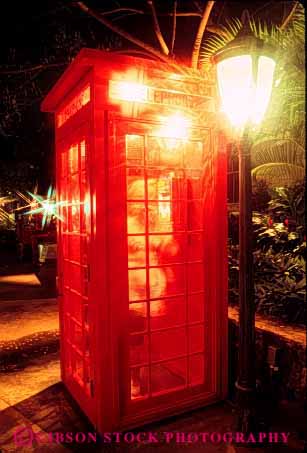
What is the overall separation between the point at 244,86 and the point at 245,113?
9.4 inches

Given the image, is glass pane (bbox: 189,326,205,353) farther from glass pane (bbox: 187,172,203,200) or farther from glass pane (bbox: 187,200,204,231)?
glass pane (bbox: 187,172,203,200)

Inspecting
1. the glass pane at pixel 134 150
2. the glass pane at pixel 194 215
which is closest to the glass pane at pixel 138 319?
the glass pane at pixel 194 215

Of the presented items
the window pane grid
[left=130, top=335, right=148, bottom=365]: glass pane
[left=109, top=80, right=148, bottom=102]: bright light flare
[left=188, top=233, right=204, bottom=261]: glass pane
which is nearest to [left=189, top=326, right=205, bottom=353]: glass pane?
the window pane grid

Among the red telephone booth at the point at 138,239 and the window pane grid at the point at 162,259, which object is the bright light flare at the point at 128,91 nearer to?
the red telephone booth at the point at 138,239

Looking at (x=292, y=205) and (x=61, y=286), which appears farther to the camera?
(x=61, y=286)

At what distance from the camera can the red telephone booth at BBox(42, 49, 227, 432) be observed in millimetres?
3578

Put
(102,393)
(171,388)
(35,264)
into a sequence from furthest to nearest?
1. (35,264)
2. (171,388)
3. (102,393)

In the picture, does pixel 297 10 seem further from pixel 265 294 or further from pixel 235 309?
pixel 235 309

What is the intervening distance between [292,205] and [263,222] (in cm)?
62

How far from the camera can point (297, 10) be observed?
4375mm

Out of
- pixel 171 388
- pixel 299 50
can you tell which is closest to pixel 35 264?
pixel 171 388

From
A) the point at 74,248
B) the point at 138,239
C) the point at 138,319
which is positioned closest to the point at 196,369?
the point at 138,319

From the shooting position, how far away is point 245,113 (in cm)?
323

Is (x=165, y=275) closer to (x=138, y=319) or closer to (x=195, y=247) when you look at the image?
(x=195, y=247)
